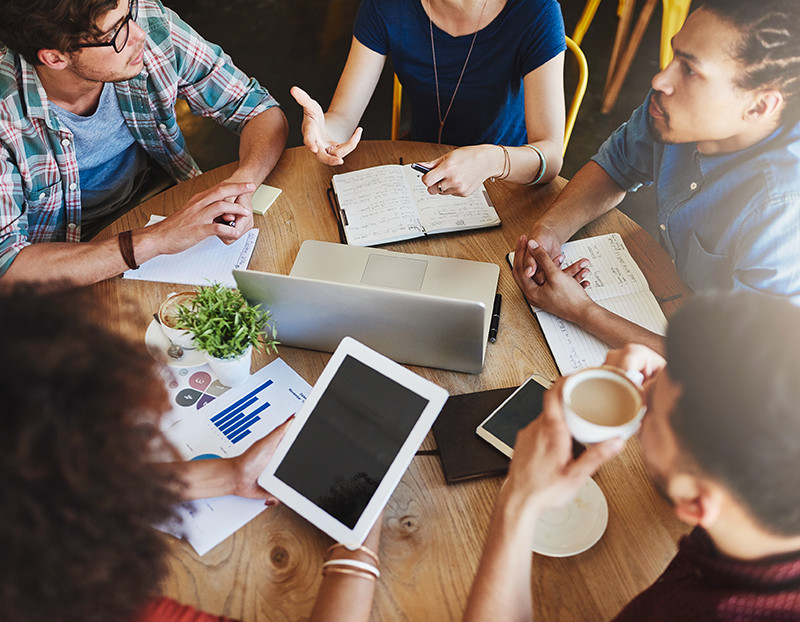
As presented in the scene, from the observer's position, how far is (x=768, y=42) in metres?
1.02

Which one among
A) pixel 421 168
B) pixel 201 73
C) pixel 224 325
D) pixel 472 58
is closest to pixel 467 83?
pixel 472 58

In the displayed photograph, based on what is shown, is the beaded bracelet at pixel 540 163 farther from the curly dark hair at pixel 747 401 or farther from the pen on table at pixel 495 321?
the curly dark hair at pixel 747 401

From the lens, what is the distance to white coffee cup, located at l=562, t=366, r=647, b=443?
741 millimetres

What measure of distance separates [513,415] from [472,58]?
3.58 feet

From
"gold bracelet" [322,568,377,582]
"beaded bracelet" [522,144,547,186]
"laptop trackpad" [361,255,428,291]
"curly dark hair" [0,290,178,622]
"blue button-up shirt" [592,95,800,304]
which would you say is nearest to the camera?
"curly dark hair" [0,290,178,622]

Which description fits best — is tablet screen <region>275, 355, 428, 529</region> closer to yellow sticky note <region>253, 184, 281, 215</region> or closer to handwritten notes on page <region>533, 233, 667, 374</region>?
handwritten notes on page <region>533, 233, 667, 374</region>

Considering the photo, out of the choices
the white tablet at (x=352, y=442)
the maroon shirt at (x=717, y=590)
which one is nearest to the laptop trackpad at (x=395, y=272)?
the white tablet at (x=352, y=442)

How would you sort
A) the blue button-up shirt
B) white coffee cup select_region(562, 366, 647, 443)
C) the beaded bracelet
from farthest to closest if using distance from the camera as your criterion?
1. the beaded bracelet
2. the blue button-up shirt
3. white coffee cup select_region(562, 366, 647, 443)

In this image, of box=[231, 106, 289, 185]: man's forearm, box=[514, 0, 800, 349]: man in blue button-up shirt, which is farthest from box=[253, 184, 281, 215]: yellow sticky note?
box=[514, 0, 800, 349]: man in blue button-up shirt

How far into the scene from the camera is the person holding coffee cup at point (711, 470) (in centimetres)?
58

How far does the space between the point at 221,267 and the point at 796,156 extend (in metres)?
1.16

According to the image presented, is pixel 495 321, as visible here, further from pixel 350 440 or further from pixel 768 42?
pixel 768 42

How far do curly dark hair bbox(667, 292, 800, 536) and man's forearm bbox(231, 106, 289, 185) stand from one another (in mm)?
1119

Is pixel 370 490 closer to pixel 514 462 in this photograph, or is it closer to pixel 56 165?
pixel 514 462
